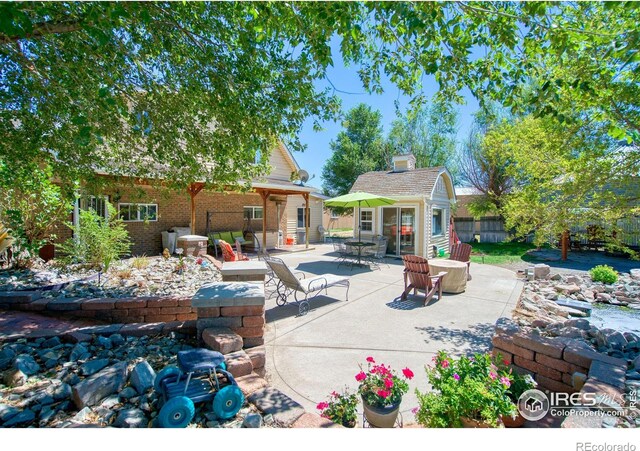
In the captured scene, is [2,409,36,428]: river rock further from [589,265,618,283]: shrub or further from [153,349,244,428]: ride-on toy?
[589,265,618,283]: shrub

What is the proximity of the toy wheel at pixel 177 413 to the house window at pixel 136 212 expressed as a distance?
11.1m

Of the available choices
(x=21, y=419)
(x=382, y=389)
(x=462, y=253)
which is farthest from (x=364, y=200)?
(x=21, y=419)

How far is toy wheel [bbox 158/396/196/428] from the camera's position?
6.70ft

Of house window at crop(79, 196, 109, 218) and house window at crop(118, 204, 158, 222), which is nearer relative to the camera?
house window at crop(79, 196, 109, 218)

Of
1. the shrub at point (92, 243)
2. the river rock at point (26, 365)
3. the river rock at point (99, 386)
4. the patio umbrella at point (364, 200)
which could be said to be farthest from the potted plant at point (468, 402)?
the patio umbrella at point (364, 200)

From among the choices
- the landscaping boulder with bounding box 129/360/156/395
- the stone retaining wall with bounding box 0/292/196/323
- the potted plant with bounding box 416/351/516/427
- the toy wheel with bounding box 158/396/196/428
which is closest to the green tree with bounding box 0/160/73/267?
the stone retaining wall with bounding box 0/292/196/323

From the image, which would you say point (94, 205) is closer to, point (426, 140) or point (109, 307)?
point (109, 307)

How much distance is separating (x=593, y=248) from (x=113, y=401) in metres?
21.2

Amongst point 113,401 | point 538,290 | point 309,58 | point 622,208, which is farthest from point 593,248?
point 113,401

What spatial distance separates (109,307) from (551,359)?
5.74 metres

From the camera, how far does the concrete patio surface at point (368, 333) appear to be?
3393 mm

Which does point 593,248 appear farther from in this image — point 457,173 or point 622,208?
point 622,208

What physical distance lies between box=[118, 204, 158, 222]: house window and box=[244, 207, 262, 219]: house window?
4.60 m

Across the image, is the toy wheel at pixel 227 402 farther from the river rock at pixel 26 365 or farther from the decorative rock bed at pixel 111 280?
the decorative rock bed at pixel 111 280
